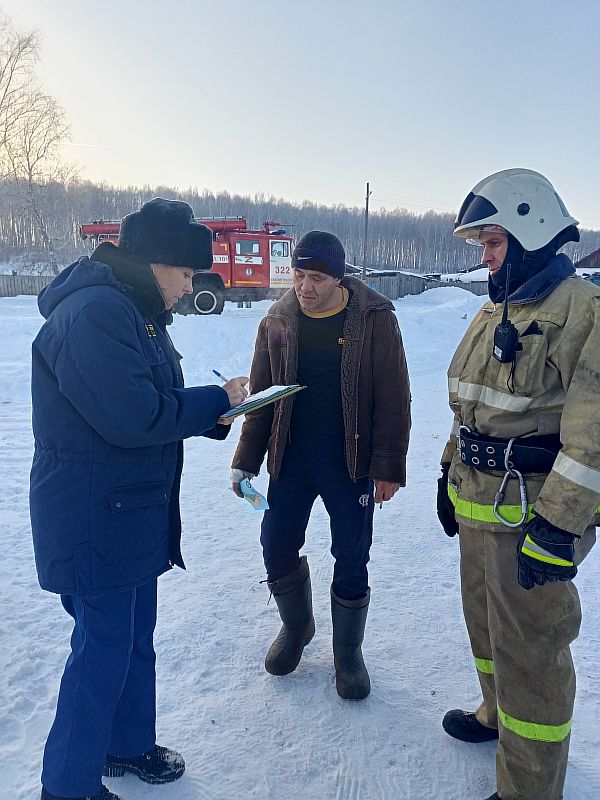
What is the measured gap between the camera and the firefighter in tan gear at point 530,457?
1597mm

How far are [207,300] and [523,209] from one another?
14.2 m

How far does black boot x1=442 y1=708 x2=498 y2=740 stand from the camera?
2197 mm

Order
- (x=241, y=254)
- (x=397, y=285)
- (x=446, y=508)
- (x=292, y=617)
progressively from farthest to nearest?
(x=397, y=285), (x=241, y=254), (x=292, y=617), (x=446, y=508)

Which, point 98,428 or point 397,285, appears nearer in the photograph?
point 98,428

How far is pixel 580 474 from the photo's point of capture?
1.56m

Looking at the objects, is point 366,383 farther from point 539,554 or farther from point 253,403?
point 539,554

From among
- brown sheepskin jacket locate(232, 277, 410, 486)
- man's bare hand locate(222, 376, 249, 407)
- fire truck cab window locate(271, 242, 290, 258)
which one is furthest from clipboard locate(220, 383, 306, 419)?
fire truck cab window locate(271, 242, 290, 258)

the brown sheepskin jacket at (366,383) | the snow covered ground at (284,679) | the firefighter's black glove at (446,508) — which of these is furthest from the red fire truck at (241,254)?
the firefighter's black glove at (446,508)

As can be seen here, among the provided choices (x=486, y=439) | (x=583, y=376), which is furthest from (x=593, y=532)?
(x=583, y=376)

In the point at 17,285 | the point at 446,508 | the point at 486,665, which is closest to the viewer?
the point at 486,665

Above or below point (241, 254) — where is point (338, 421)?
below

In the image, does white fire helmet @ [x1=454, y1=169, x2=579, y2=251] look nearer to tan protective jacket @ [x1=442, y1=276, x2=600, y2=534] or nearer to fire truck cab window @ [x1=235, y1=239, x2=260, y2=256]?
tan protective jacket @ [x1=442, y1=276, x2=600, y2=534]

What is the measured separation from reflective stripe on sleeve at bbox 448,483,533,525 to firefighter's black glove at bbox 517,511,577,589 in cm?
13

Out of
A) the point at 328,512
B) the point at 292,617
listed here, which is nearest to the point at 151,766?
the point at 292,617
